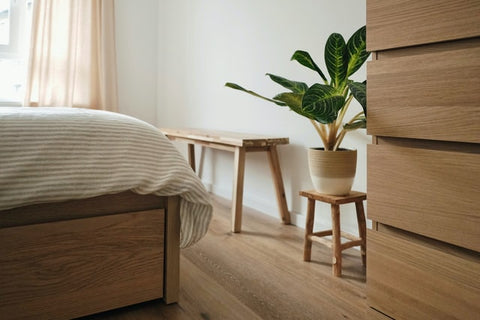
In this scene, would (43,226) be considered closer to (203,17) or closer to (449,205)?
(449,205)

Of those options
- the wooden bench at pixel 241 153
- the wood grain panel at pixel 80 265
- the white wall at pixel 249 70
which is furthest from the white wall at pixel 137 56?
the wood grain panel at pixel 80 265

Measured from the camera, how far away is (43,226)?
103 cm

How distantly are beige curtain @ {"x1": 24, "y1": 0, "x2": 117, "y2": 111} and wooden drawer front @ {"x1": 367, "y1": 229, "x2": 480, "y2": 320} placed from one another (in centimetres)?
292

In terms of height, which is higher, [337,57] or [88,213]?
[337,57]

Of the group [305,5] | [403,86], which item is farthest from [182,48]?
[403,86]

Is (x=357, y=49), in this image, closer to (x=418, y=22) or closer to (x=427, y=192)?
(x=418, y=22)

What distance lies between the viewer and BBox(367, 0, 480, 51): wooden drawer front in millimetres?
768

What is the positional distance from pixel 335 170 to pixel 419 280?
700mm

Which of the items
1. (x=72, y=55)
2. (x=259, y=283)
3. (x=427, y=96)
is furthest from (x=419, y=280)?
(x=72, y=55)

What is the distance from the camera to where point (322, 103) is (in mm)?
1284

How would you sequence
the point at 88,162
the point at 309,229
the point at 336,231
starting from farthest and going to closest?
the point at 309,229 < the point at 336,231 < the point at 88,162

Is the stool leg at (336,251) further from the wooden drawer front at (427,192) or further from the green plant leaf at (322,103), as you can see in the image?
the wooden drawer front at (427,192)

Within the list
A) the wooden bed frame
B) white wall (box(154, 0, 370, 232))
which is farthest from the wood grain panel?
white wall (box(154, 0, 370, 232))

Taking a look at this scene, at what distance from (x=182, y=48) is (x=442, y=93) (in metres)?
2.84
